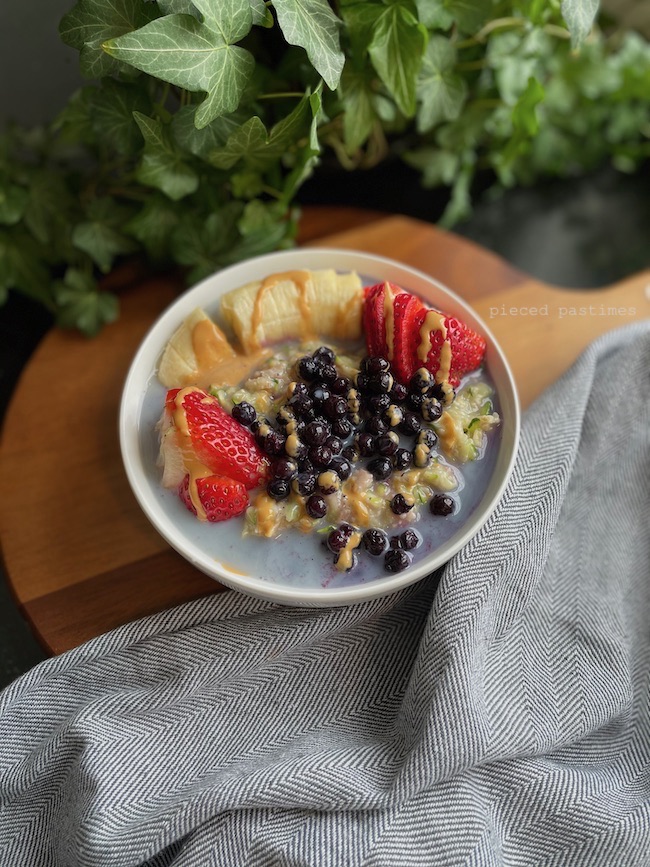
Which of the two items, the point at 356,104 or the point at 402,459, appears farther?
the point at 356,104

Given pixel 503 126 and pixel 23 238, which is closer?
pixel 23 238

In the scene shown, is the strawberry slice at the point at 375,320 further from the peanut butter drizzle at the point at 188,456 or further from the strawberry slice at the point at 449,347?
the peanut butter drizzle at the point at 188,456

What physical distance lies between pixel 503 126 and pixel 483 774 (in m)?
1.42

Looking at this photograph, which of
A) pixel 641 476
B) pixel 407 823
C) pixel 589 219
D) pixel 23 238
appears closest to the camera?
pixel 407 823

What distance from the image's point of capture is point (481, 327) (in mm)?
1495

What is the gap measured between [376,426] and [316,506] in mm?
175

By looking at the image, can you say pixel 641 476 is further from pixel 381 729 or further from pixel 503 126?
pixel 503 126

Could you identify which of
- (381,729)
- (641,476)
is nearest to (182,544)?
(381,729)

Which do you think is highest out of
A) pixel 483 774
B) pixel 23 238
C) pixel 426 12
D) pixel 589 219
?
pixel 426 12

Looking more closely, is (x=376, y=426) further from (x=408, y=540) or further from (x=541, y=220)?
(x=541, y=220)

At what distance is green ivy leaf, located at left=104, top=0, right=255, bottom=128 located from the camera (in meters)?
1.17

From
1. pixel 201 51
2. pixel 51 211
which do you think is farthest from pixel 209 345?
pixel 51 211

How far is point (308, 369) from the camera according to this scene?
1.36m

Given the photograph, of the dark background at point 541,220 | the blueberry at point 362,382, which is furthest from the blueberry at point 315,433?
the dark background at point 541,220
